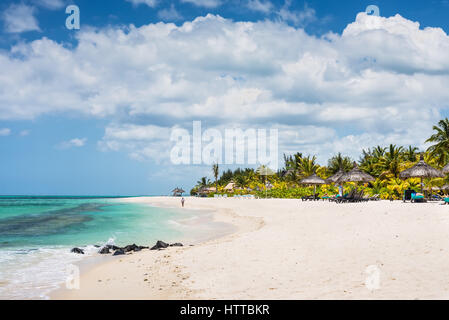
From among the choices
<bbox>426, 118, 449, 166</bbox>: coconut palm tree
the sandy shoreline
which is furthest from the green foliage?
the sandy shoreline

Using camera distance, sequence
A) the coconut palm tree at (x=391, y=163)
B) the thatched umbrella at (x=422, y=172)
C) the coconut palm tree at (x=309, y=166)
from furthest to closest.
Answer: the coconut palm tree at (x=309, y=166), the coconut palm tree at (x=391, y=163), the thatched umbrella at (x=422, y=172)

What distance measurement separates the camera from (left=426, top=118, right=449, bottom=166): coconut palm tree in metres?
30.7

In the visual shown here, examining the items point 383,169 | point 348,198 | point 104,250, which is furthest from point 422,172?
point 104,250

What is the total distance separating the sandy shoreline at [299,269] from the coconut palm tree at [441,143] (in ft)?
74.3

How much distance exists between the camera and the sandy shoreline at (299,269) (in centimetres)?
586

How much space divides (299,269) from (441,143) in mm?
29382

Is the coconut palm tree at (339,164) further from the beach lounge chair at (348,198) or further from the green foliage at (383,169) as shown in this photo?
the beach lounge chair at (348,198)

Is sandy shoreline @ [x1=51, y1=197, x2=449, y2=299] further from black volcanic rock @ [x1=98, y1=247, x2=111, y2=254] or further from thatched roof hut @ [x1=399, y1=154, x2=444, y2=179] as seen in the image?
thatched roof hut @ [x1=399, y1=154, x2=444, y2=179]

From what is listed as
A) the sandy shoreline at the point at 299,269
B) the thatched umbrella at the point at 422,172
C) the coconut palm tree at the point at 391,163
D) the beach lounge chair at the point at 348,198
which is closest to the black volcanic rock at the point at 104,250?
the sandy shoreline at the point at 299,269

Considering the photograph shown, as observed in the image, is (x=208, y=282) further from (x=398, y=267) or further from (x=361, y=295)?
(x=398, y=267)

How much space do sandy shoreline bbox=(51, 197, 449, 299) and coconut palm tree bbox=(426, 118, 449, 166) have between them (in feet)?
74.3
